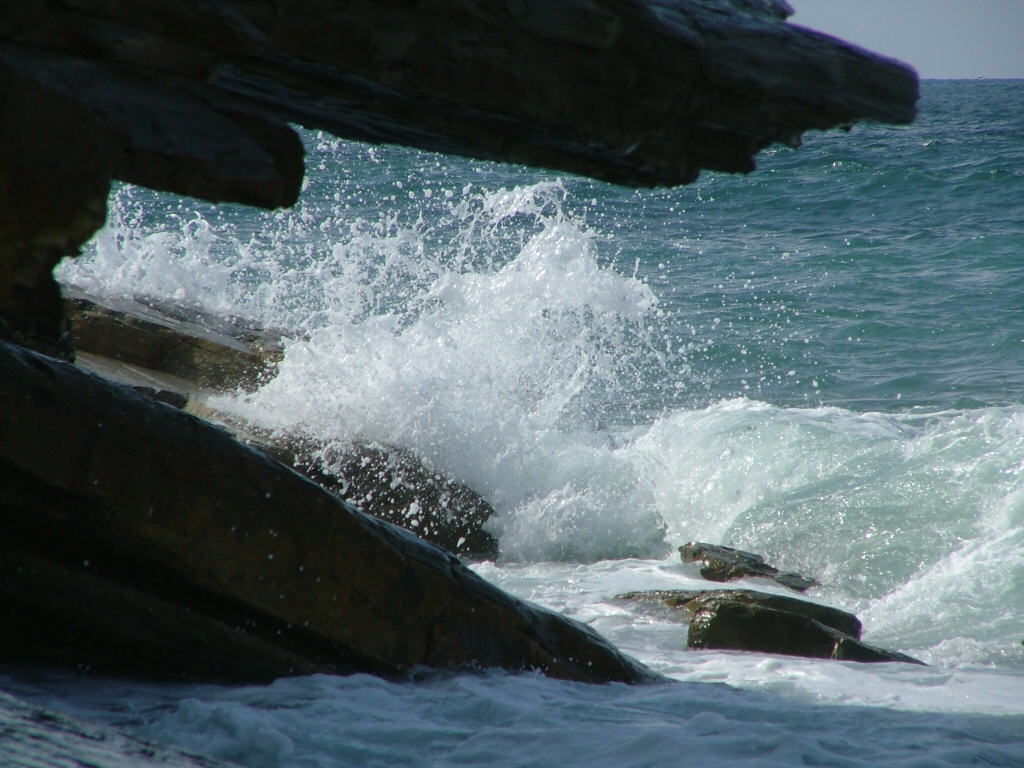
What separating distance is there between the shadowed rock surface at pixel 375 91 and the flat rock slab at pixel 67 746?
0.99m

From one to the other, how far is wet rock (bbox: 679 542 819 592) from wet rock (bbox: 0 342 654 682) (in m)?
2.86

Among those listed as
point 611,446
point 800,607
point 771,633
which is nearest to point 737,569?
point 800,607

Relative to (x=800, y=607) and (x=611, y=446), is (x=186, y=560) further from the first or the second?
(x=611, y=446)

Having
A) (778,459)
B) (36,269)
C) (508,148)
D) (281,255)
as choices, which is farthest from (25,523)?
(281,255)

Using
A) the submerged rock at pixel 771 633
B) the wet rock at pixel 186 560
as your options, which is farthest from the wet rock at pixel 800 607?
the wet rock at pixel 186 560

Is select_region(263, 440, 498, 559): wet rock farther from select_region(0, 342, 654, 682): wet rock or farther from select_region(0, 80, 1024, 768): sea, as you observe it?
select_region(0, 342, 654, 682): wet rock

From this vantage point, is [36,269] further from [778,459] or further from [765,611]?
[778,459]

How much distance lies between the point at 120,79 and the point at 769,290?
12761 millimetres

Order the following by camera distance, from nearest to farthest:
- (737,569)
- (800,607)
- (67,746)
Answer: (67,746), (800,607), (737,569)

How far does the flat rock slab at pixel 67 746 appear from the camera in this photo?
238 cm

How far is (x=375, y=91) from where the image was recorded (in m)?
2.38

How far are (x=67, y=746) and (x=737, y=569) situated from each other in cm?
470

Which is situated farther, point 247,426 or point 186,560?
point 247,426

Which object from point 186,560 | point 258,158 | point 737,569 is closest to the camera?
point 258,158
